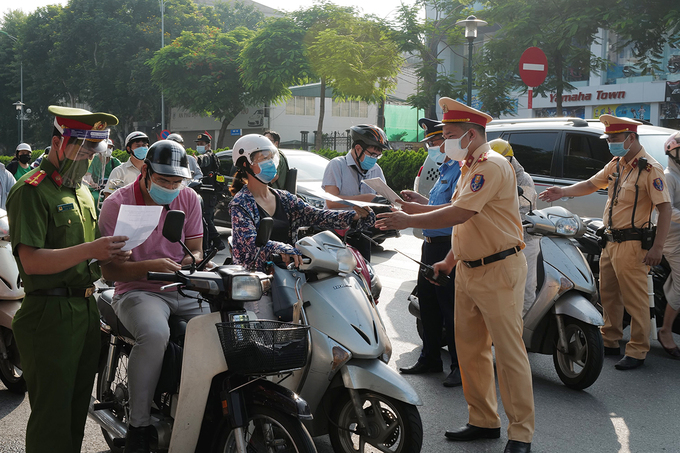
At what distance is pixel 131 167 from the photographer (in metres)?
7.77

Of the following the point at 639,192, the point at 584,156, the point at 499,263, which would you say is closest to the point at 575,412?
the point at 499,263

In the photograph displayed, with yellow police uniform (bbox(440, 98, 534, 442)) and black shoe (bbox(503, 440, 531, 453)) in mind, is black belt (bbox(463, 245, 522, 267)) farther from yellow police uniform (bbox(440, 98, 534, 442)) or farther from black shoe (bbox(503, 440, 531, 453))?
black shoe (bbox(503, 440, 531, 453))

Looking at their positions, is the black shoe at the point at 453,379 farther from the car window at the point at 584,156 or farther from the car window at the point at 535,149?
the car window at the point at 535,149

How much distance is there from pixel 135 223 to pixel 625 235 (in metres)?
4.19

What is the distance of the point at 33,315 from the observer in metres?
2.93

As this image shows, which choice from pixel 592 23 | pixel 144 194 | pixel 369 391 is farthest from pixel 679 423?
pixel 592 23

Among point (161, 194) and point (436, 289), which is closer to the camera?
point (161, 194)

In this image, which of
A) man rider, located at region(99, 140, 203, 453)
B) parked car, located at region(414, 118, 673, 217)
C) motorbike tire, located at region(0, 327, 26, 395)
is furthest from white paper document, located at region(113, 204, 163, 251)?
parked car, located at region(414, 118, 673, 217)

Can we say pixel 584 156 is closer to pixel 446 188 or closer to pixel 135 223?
pixel 446 188

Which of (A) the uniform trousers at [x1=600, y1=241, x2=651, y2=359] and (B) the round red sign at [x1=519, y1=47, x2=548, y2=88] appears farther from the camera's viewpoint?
(B) the round red sign at [x1=519, y1=47, x2=548, y2=88]

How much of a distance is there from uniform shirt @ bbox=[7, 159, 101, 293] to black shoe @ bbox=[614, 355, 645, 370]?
426cm

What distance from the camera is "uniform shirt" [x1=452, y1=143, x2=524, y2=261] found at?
366cm

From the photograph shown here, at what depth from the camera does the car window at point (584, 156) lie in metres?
8.26

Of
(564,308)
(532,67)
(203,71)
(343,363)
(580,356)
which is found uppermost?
(203,71)
